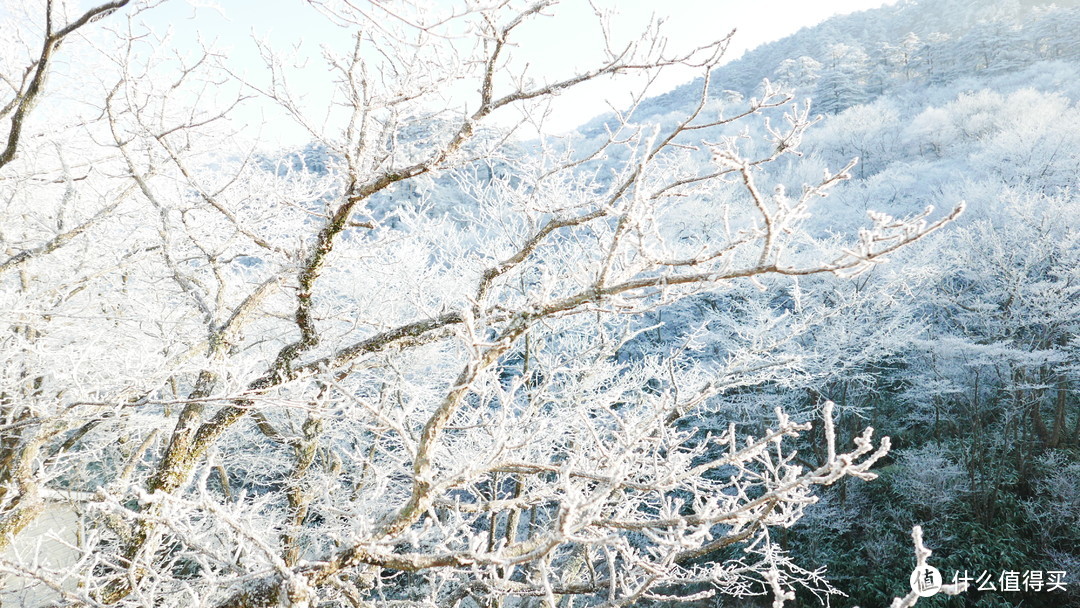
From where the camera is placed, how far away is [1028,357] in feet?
31.0

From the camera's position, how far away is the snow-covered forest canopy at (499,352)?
5.94ft

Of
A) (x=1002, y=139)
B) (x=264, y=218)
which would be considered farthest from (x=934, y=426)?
(x=264, y=218)

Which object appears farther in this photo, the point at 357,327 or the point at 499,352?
the point at 357,327

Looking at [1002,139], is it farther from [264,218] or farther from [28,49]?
[28,49]

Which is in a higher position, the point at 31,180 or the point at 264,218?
the point at 31,180

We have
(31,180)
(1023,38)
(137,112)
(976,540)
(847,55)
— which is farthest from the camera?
(847,55)

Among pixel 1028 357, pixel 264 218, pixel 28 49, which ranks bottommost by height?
pixel 1028 357

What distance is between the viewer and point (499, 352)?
1850 mm

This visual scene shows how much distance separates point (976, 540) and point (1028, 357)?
3658mm

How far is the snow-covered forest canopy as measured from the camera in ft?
5.94

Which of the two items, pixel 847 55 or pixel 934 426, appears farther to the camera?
Result: pixel 847 55

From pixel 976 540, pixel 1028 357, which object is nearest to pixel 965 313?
pixel 1028 357

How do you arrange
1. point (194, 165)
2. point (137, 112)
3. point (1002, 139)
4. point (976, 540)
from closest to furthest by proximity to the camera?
1. point (137, 112)
2. point (194, 165)
3. point (976, 540)
4. point (1002, 139)

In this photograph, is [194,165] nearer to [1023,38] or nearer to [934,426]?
[934,426]
